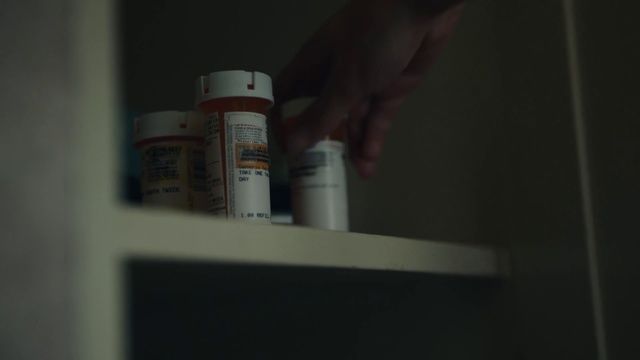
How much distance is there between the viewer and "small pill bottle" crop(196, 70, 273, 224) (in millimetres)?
542

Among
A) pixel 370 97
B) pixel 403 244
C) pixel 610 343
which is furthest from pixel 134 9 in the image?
pixel 610 343

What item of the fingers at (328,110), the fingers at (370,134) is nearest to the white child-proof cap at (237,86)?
the fingers at (328,110)

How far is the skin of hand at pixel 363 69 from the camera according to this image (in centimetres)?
62

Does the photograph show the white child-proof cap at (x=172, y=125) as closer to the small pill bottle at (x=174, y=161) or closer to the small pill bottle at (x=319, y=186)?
the small pill bottle at (x=174, y=161)

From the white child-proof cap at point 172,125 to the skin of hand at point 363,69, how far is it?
10 centimetres

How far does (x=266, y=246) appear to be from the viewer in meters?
0.40

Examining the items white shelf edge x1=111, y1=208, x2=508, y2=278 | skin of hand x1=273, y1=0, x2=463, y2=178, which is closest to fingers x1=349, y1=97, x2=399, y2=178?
skin of hand x1=273, y1=0, x2=463, y2=178

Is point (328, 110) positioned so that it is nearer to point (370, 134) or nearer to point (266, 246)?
point (370, 134)

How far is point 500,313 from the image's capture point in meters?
0.69

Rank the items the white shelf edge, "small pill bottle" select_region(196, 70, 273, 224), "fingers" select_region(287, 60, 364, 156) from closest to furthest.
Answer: the white shelf edge → "small pill bottle" select_region(196, 70, 273, 224) → "fingers" select_region(287, 60, 364, 156)

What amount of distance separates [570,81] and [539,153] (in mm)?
66

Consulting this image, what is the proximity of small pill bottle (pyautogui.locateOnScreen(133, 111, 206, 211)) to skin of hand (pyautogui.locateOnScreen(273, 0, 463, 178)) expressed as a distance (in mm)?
102

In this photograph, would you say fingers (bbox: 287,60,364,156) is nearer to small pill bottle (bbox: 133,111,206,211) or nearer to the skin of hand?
the skin of hand

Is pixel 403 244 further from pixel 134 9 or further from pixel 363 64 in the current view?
pixel 134 9
